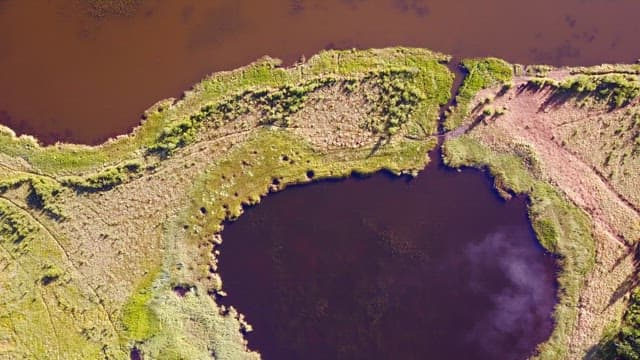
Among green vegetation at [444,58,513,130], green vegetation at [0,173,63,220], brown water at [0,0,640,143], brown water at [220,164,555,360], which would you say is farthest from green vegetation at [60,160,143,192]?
green vegetation at [444,58,513,130]

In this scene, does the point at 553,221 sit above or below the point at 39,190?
below

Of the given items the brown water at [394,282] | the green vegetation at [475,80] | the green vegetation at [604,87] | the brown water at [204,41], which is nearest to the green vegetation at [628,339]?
the brown water at [394,282]

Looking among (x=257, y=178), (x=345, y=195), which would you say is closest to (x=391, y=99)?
(x=345, y=195)

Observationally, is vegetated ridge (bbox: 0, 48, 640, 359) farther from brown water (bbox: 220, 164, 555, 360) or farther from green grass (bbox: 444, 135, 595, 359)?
brown water (bbox: 220, 164, 555, 360)

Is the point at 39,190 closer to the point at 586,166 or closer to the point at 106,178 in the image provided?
the point at 106,178

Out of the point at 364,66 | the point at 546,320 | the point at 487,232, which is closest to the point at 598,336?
the point at 546,320

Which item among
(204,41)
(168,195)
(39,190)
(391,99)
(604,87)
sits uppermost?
(204,41)

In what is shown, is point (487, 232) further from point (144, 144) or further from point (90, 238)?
point (90, 238)
